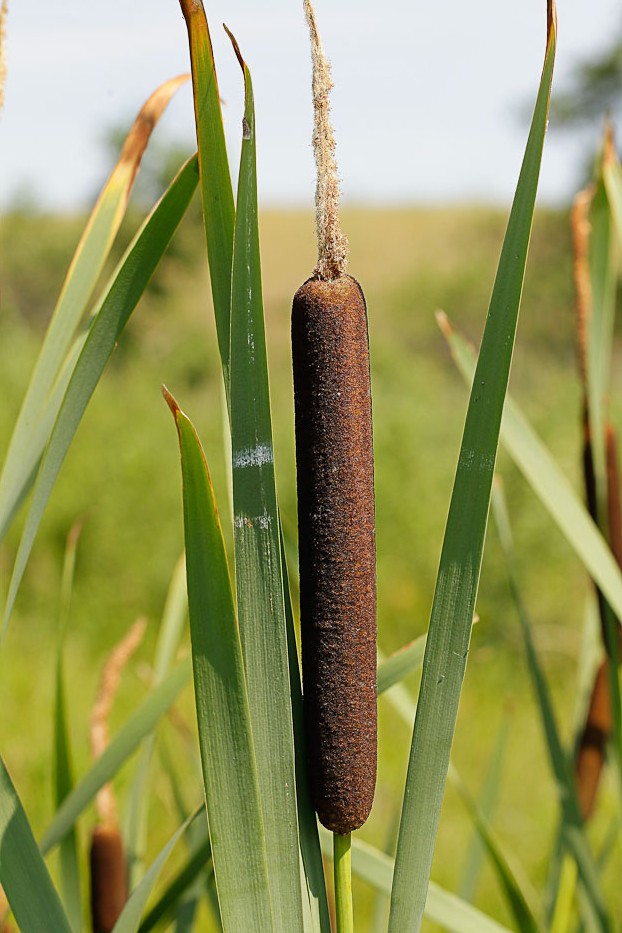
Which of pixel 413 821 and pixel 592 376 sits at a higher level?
pixel 592 376

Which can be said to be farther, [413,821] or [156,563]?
[156,563]

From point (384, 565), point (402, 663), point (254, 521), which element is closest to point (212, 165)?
point (254, 521)

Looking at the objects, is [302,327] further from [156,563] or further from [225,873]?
[156,563]

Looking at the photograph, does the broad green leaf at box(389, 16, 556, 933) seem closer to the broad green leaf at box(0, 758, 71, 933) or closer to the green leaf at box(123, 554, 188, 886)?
the broad green leaf at box(0, 758, 71, 933)

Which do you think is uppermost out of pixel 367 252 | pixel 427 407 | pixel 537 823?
pixel 367 252

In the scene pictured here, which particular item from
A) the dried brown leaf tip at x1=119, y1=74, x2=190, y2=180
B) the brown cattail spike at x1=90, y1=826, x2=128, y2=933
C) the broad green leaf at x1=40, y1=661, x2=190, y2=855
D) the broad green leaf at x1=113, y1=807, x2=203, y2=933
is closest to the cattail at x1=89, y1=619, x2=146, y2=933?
the brown cattail spike at x1=90, y1=826, x2=128, y2=933

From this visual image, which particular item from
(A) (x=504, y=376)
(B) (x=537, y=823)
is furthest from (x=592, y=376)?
(B) (x=537, y=823)

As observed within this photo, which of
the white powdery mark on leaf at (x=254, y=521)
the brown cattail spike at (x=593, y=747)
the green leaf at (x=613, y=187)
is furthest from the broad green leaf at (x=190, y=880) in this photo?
the green leaf at (x=613, y=187)

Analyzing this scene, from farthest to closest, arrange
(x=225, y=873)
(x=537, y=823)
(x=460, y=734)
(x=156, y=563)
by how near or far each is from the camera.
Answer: (x=156, y=563), (x=460, y=734), (x=537, y=823), (x=225, y=873)
